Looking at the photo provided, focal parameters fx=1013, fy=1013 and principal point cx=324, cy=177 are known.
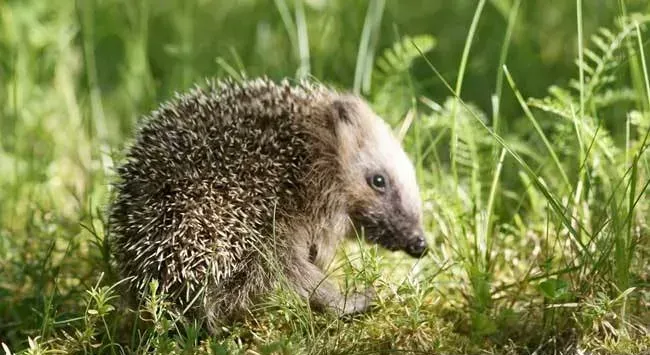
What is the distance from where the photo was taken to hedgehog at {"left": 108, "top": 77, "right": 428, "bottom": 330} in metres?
3.90

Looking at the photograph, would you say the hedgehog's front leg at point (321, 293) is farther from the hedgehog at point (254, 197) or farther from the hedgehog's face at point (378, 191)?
the hedgehog's face at point (378, 191)

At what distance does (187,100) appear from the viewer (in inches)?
175

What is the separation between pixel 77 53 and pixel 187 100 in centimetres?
294

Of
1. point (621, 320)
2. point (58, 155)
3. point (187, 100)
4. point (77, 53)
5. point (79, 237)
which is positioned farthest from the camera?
point (77, 53)

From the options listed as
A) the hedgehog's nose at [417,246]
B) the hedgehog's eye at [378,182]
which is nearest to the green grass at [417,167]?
the hedgehog's nose at [417,246]

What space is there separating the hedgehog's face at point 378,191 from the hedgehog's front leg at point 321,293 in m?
0.54

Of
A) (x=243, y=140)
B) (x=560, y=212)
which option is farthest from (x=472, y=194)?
(x=243, y=140)

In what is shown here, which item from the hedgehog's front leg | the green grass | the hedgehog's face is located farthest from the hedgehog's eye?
the hedgehog's front leg

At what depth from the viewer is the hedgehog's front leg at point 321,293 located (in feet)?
13.0

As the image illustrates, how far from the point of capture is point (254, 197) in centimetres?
407

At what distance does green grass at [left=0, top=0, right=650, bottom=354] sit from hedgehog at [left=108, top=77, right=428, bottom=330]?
13 centimetres

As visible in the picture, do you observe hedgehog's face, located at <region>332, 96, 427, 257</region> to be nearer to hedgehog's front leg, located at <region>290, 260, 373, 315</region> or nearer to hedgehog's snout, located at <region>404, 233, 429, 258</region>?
hedgehog's snout, located at <region>404, 233, 429, 258</region>

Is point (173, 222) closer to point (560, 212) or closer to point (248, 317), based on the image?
point (248, 317)

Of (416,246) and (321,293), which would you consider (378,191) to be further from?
(321,293)
